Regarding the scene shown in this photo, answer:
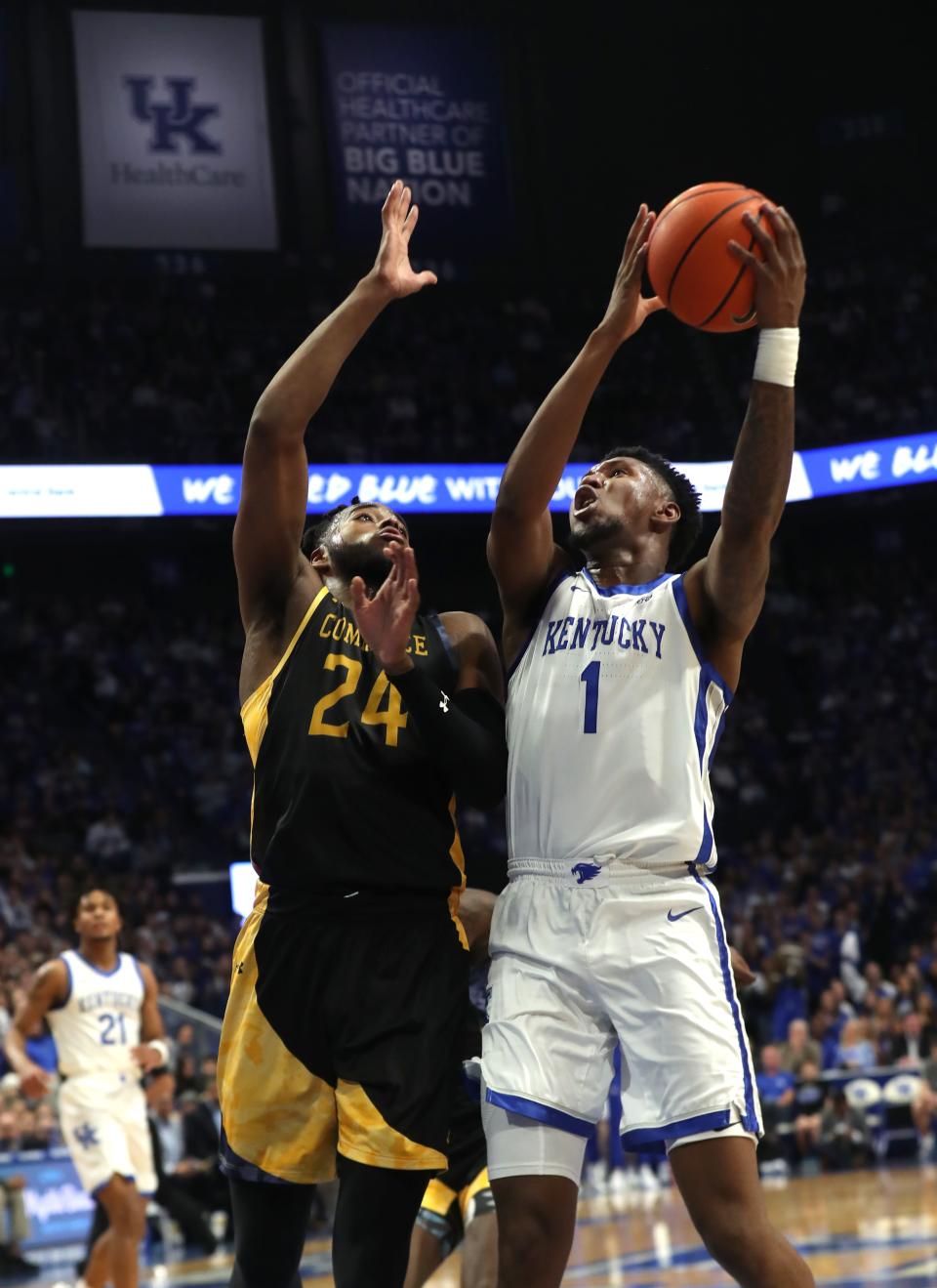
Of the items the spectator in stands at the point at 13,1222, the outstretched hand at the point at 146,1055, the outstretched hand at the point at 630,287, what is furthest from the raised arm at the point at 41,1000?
the outstretched hand at the point at 630,287

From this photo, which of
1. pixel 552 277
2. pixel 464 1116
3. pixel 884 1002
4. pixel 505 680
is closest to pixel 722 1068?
pixel 505 680

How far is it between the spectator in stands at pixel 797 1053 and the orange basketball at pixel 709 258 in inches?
409

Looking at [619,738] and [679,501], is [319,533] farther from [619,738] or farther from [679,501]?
[619,738]

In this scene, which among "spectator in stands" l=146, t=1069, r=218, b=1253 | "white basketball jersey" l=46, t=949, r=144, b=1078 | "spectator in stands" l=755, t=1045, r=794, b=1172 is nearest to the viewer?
"white basketball jersey" l=46, t=949, r=144, b=1078

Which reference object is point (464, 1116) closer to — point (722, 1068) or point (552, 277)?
point (722, 1068)

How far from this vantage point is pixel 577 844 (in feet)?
12.6

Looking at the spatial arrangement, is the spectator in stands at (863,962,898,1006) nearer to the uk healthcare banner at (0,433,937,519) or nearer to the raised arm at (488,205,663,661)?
the uk healthcare banner at (0,433,937,519)

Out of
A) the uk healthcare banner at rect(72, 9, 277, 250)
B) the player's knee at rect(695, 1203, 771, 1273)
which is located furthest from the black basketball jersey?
the uk healthcare banner at rect(72, 9, 277, 250)

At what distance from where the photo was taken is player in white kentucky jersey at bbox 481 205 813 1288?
3.58m

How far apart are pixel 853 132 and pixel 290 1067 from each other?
24.7m

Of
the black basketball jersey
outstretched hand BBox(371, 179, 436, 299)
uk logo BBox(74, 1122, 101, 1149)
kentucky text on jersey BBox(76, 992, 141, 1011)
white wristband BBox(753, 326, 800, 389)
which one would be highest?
outstretched hand BBox(371, 179, 436, 299)

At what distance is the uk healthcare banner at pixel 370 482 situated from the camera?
18734 millimetres

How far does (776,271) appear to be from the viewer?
3750 millimetres

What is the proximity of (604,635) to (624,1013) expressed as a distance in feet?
2.96
